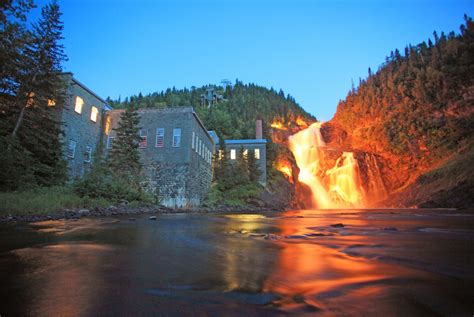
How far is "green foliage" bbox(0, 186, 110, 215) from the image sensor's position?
29.3ft

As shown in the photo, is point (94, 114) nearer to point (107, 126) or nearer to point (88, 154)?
point (107, 126)

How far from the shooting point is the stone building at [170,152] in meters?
23.2

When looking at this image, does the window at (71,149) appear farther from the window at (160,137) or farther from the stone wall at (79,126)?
the window at (160,137)

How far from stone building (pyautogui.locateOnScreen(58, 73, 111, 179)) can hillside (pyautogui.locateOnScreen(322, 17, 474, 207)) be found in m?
32.7

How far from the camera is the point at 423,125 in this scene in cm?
4644

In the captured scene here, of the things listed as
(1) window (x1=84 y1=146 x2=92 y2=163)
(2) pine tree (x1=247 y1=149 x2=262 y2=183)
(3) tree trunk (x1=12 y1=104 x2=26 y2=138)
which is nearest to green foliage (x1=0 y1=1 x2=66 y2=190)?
(3) tree trunk (x1=12 y1=104 x2=26 y2=138)

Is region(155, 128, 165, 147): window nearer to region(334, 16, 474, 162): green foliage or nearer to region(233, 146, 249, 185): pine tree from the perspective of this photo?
region(233, 146, 249, 185): pine tree

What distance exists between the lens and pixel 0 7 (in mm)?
10289

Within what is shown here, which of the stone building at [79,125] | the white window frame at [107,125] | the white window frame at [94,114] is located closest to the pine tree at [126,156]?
the stone building at [79,125]

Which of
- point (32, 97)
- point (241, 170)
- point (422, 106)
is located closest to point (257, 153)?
point (241, 170)

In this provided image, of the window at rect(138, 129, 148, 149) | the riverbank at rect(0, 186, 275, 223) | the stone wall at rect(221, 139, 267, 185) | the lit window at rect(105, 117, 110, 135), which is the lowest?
the riverbank at rect(0, 186, 275, 223)

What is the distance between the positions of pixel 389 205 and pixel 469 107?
2147 cm

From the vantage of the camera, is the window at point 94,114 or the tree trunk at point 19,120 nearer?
the tree trunk at point 19,120

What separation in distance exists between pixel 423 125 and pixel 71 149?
5375 centimetres
